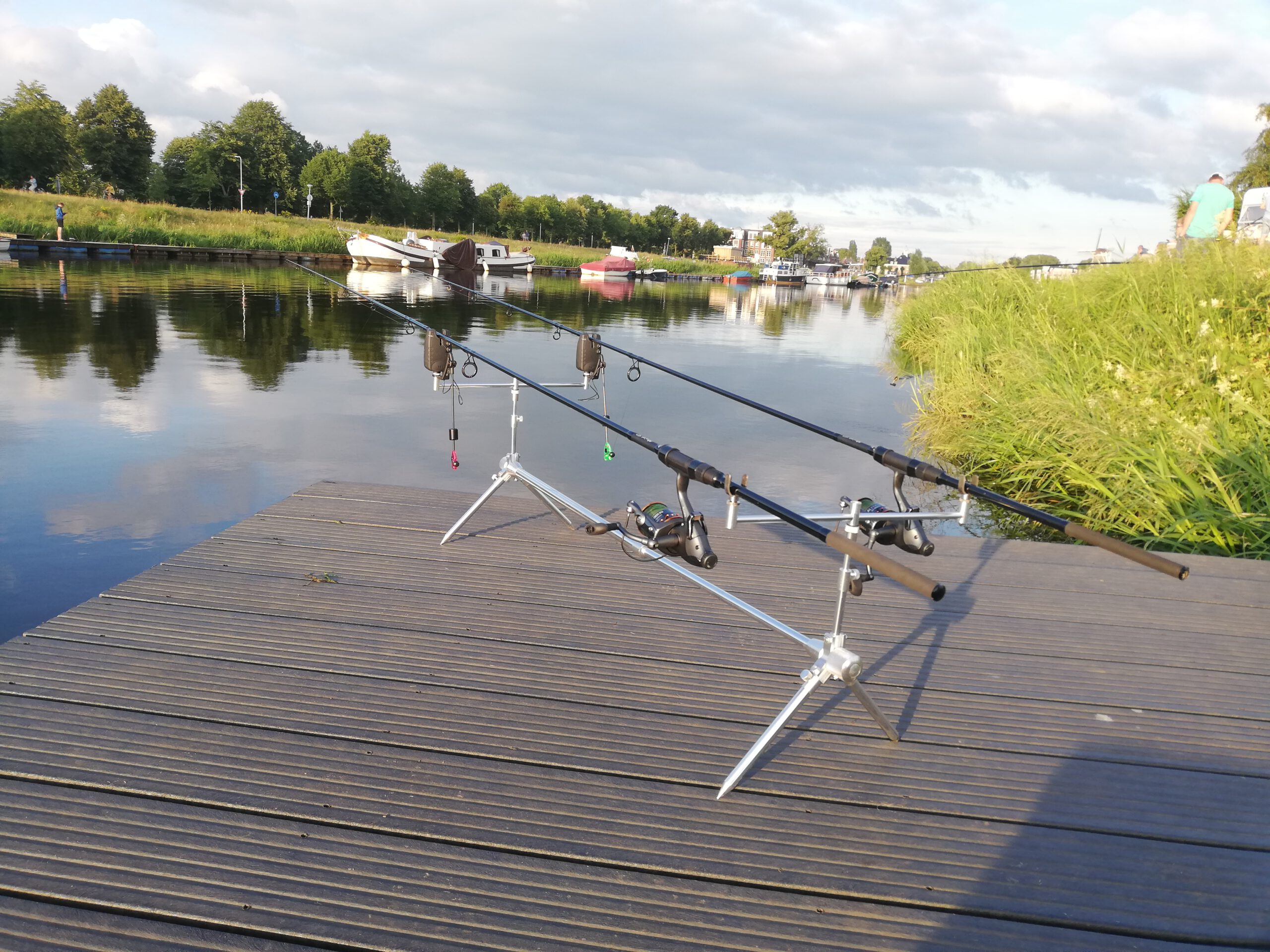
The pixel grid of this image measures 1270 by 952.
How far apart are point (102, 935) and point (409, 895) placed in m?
0.68

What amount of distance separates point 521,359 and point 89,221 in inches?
1457

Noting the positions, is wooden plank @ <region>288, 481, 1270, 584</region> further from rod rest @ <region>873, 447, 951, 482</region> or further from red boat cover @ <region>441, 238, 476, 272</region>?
red boat cover @ <region>441, 238, 476, 272</region>

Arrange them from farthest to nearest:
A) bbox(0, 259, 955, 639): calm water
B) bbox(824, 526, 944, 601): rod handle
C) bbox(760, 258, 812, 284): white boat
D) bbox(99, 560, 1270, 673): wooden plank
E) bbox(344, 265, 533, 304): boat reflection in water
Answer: bbox(760, 258, 812, 284): white boat < bbox(344, 265, 533, 304): boat reflection in water < bbox(0, 259, 955, 639): calm water < bbox(99, 560, 1270, 673): wooden plank < bbox(824, 526, 944, 601): rod handle

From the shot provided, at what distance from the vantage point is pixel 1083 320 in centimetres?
945

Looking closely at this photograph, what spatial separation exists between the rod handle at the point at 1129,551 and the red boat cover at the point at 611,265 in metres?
69.1

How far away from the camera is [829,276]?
111938mm

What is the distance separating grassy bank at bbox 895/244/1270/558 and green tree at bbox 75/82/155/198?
74.0 m

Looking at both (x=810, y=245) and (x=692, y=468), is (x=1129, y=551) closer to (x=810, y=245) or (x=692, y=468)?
(x=692, y=468)

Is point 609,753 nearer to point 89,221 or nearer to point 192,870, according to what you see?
point 192,870

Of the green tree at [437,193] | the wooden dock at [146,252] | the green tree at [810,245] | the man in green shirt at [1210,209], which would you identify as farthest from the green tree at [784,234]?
the man in green shirt at [1210,209]

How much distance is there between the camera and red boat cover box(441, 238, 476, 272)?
50219 mm

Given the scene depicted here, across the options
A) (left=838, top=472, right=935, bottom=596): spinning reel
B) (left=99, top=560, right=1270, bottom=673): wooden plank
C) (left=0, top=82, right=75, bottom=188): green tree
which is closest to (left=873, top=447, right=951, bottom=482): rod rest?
(left=838, top=472, right=935, bottom=596): spinning reel

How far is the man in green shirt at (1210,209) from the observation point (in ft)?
37.9

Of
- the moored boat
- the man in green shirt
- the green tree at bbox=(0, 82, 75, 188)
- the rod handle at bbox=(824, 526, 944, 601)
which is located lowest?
the rod handle at bbox=(824, 526, 944, 601)
